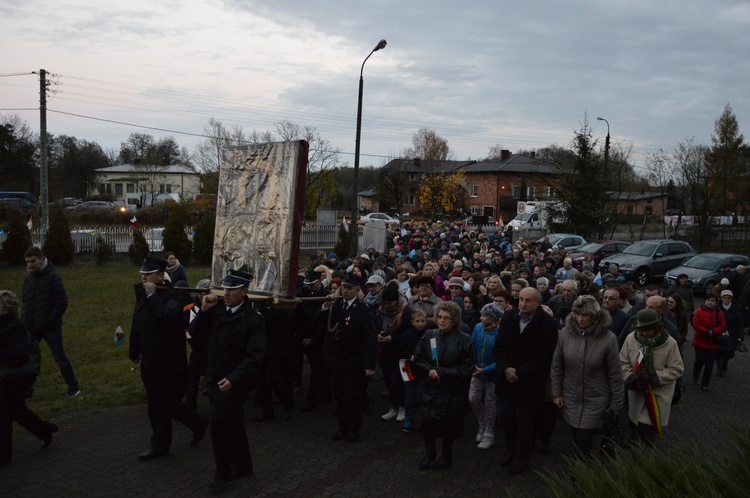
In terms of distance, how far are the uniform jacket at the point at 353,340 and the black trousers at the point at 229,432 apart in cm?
149

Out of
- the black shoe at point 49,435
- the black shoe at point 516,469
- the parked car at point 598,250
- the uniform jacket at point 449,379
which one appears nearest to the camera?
the uniform jacket at point 449,379

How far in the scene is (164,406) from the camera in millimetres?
6121

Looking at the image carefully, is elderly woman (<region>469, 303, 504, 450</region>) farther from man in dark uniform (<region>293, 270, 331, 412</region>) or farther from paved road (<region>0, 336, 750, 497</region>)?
man in dark uniform (<region>293, 270, 331, 412</region>)

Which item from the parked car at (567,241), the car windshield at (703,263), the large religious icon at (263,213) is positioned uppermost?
the large religious icon at (263,213)

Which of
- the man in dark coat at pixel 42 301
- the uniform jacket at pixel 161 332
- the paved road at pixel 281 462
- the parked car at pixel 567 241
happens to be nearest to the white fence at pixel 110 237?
the parked car at pixel 567 241

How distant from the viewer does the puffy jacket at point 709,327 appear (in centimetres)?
944

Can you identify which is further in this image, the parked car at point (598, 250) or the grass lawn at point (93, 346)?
the parked car at point (598, 250)

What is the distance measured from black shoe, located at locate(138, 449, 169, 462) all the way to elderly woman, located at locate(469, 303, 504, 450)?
3.38 metres

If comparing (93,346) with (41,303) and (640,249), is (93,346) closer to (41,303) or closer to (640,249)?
(41,303)

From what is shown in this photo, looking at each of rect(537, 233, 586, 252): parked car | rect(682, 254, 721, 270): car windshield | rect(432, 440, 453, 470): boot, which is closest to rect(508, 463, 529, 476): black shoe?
rect(432, 440, 453, 470): boot

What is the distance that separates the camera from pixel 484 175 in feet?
223

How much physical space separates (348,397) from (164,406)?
1.95 m

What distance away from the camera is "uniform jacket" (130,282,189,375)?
6.00 meters

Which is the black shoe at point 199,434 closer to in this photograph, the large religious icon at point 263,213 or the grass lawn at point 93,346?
the large religious icon at point 263,213
